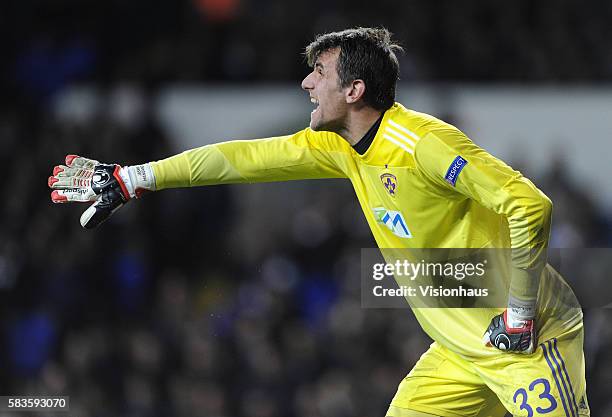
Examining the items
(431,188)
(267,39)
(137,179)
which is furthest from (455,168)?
(267,39)

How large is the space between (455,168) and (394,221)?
1.78 feet

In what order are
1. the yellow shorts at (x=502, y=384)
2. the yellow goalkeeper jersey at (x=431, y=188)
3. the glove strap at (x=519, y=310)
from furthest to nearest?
the yellow shorts at (x=502, y=384), the glove strap at (x=519, y=310), the yellow goalkeeper jersey at (x=431, y=188)

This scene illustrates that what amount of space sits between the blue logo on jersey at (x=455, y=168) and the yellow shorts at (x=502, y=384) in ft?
2.71

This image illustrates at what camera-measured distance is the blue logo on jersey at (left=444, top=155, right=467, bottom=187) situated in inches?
161

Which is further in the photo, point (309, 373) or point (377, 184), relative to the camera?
point (309, 373)

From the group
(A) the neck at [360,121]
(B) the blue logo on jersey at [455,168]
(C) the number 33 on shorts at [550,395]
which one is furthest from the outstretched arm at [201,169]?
(C) the number 33 on shorts at [550,395]

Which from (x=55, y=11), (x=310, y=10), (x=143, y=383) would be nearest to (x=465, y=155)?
(x=143, y=383)

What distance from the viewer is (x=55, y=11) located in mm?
12250

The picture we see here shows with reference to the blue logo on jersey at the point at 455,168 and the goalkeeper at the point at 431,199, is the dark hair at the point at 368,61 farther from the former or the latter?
the blue logo on jersey at the point at 455,168

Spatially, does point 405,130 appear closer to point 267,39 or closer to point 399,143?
point 399,143

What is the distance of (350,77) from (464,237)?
885 millimetres

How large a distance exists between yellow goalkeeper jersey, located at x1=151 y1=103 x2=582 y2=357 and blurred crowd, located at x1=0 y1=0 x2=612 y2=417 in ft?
12.0

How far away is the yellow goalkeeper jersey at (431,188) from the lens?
13.3 feet

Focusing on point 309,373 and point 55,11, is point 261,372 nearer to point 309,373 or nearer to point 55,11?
point 309,373
